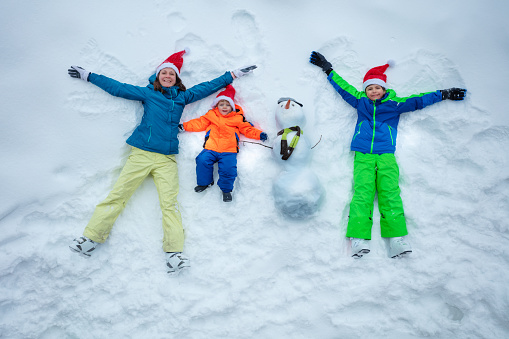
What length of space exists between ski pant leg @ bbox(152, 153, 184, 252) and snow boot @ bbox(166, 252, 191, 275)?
48mm

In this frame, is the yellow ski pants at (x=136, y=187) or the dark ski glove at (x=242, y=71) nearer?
the yellow ski pants at (x=136, y=187)

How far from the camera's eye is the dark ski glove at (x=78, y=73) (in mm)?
3229

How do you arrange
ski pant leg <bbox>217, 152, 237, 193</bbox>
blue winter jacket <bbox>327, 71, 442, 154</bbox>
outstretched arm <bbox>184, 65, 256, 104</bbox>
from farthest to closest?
outstretched arm <bbox>184, 65, 256, 104</bbox> < blue winter jacket <bbox>327, 71, 442, 154</bbox> < ski pant leg <bbox>217, 152, 237, 193</bbox>

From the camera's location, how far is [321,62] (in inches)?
136

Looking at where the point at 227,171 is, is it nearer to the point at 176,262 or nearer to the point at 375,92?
the point at 176,262

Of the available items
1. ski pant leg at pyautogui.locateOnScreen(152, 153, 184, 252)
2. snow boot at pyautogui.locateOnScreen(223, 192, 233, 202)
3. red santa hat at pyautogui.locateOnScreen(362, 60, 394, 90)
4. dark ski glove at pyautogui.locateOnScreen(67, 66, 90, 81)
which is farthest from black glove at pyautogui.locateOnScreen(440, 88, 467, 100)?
dark ski glove at pyautogui.locateOnScreen(67, 66, 90, 81)

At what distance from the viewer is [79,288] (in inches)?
121

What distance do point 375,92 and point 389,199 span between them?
1109 millimetres

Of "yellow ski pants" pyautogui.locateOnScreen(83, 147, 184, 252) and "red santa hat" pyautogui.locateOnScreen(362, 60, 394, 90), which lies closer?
"yellow ski pants" pyautogui.locateOnScreen(83, 147, 184, 252)

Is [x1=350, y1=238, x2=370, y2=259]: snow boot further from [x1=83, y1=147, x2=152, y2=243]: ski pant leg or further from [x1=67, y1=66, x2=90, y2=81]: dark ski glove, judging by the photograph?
[x1=67, y1=66, x2=90, y2=81]: dark ski glove

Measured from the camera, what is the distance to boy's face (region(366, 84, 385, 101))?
10.7 ft

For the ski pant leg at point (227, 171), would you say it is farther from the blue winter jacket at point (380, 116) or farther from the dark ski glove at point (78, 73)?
the dark ski glove at point (78, 73)

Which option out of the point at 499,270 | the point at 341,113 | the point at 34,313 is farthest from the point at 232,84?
the point at 499,270

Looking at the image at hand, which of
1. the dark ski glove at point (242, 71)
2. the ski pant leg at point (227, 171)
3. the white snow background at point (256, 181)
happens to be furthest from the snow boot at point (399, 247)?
the dark ski glove at point (242, 71)
